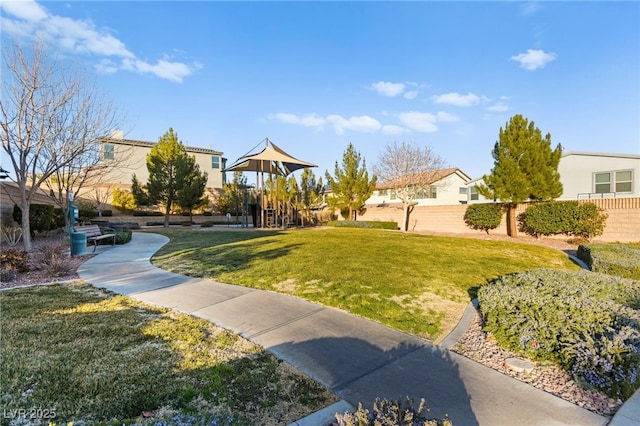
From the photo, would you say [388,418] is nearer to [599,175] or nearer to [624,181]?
[624,181]

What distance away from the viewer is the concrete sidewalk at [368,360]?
246cm

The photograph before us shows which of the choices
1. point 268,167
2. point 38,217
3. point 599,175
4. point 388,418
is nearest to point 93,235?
point 38,217

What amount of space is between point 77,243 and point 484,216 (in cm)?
1867

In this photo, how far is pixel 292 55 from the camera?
13398 millimetres

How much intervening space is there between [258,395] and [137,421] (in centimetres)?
86

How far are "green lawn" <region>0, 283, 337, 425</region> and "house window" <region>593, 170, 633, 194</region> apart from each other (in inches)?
843

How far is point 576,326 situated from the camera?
A: 3135 millimetres

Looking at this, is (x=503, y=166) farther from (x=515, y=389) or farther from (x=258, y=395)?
(x=258, y=395)

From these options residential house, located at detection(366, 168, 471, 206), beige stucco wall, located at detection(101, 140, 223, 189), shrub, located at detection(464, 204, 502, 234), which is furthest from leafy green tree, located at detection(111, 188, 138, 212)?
shrub, located at detection(464, 204, 502, 234)

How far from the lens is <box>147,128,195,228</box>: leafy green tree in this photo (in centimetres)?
2270

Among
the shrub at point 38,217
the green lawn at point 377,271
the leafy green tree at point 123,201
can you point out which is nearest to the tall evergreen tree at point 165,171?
the leafy green tree at point 123,201

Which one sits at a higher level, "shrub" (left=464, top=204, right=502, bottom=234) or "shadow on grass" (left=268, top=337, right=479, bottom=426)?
"shrub" (left=464, top=204, right=502, bottom=234)

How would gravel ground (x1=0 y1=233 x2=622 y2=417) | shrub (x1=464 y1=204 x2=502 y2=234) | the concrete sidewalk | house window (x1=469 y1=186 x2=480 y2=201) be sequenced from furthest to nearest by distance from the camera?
1. house window (x1=469 y1=186 x2=480 y2=201)
2. shrub (x1=464 y1=204 x2=502 y2=234)
3. gravel ground (x1=0 y1=233 x2=622 y2=417)
4. the concrete sidewalk

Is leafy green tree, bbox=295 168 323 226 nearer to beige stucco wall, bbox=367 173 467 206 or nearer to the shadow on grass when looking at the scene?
beige stucco wall, bbox=367 173 467 206
